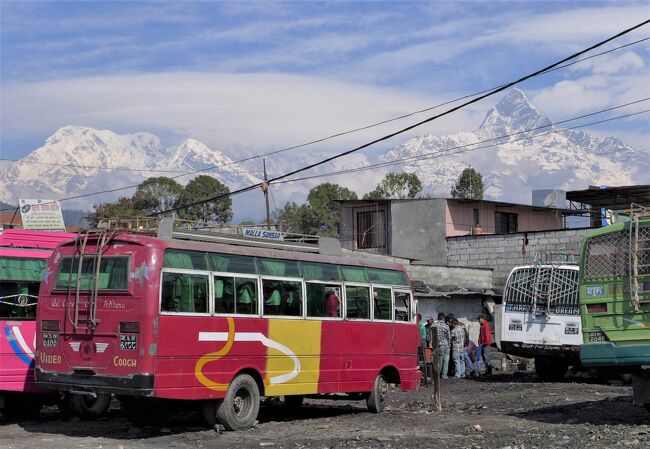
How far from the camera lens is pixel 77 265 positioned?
14242 millimetres

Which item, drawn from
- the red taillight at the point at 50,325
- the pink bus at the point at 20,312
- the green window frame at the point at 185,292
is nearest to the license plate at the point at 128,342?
the green window frame at the point at 185,292

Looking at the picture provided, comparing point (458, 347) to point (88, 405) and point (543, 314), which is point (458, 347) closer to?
point (543, 314)

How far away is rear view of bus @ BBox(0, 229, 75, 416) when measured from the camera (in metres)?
15.4

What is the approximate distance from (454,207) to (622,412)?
29.7 meters

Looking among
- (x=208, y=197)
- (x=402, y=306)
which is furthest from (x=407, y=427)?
(x=208, y=197)

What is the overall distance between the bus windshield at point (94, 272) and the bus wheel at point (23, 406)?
3.12 metres

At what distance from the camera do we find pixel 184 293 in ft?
45.7

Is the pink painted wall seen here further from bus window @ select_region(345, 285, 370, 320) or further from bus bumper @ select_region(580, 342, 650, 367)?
bus bumper @ select_region(580, 342, 650, 367)

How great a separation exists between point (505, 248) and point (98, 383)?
2811 cm

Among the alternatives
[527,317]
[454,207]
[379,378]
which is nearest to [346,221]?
[454,207]

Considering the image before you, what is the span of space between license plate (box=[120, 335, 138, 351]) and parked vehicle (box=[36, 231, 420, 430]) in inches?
0.7

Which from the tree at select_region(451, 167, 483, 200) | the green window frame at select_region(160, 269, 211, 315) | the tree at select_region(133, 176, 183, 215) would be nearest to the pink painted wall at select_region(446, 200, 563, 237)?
the tree at select_region(451, 167, 483, 200)

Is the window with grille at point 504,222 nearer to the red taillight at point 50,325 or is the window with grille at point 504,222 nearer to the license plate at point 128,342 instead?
the red taillight at point 50,325

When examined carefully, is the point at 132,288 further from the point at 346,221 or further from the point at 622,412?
the point at 346,221
